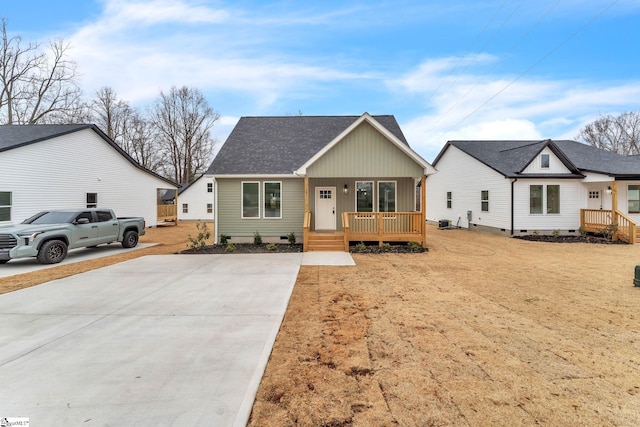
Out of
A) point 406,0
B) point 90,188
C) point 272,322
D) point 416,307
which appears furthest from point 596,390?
point 90,188

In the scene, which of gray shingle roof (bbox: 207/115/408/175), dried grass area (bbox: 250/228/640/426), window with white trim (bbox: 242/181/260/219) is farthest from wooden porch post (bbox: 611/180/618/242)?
window with white trim (bbox: 242/181/260/219)

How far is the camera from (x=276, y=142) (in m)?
15.1

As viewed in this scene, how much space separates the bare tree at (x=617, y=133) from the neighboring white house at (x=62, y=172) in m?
52.2

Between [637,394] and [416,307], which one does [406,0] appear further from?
[637,394]

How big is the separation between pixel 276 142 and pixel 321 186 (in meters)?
3.44

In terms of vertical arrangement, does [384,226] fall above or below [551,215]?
below

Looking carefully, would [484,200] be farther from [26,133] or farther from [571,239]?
[26,133]

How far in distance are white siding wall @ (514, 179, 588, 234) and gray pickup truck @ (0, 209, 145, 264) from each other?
18.9 metres

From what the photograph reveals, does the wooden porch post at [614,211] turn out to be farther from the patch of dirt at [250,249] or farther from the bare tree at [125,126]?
the bare tree at [125,126]

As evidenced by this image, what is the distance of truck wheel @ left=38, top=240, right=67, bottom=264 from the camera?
938 centimetres

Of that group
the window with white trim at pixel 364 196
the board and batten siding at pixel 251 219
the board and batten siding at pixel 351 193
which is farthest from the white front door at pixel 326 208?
the window with white trim at pixel 364 196

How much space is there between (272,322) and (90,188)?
17611 millimetres

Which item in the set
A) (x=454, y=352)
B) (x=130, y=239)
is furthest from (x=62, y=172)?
(x=454, y=352)

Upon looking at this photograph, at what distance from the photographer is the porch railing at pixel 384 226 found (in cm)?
1200
